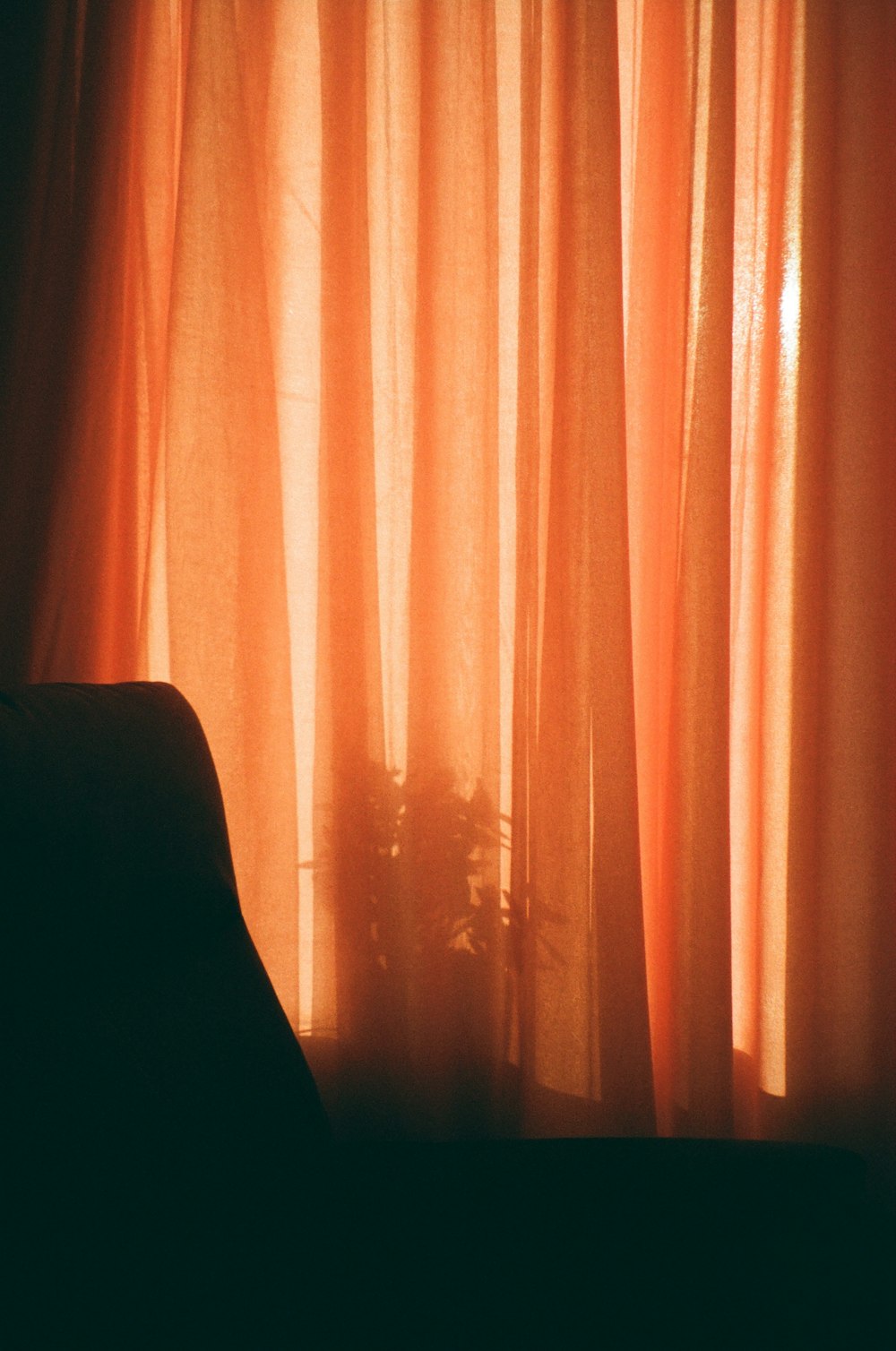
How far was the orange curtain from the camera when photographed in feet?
4.70

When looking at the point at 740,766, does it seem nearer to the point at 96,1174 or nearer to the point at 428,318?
the point at 428,318

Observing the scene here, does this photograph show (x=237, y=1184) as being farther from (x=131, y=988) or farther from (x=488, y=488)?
(x=488, y=488)

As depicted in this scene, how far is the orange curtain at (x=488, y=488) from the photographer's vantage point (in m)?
1.43

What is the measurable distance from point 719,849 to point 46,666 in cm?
105

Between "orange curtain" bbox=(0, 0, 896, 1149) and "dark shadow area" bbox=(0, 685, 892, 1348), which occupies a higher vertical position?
"orange curtain" bbox=(0, 0, 896, 1149)

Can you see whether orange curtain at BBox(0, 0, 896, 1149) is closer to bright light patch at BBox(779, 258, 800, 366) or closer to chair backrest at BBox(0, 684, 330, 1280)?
bright light patch at BBox(779, 258, 800, 366)

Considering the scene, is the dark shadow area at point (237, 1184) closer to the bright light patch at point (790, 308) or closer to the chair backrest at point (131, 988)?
the chair backrest at point (131, 988)

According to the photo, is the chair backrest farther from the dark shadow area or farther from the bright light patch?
the bright light patch

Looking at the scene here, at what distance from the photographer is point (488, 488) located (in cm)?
147

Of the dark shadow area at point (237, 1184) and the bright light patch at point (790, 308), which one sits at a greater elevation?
the bright light patch at point (790, 308)

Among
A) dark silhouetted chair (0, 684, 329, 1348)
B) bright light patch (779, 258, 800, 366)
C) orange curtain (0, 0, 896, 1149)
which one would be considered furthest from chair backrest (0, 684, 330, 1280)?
bright light patch (779, 258, 800, 366)

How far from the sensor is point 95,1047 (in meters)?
0.87

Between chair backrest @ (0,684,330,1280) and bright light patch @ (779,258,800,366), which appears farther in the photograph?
bright light patch @ (779,258,800,366)

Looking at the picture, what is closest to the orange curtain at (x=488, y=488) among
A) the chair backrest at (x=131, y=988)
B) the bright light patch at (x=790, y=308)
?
the bright light patch at (x=790, y=308)
